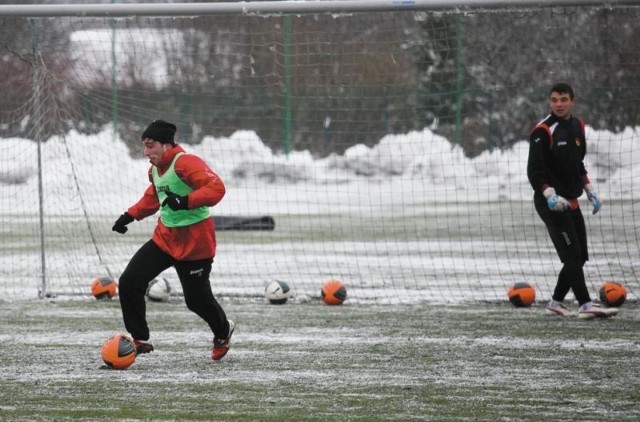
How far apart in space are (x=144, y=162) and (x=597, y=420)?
11210mm

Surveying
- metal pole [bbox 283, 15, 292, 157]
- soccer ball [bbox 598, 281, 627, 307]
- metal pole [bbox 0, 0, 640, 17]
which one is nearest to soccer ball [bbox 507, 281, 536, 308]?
soccer ball [bbox 598, 281, 627, 307]

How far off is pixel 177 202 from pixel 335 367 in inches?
59.0

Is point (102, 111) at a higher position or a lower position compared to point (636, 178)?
higher

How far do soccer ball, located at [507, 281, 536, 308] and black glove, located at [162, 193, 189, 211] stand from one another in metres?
4.21

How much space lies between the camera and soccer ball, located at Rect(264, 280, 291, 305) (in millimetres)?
10789

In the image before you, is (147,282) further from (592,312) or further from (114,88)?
(114,88)

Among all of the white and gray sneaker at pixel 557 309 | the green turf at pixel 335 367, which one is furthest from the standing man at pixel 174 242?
the white and gray sneaker at pixel 557 309

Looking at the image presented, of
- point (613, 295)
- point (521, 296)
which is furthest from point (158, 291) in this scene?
point (613, 295)

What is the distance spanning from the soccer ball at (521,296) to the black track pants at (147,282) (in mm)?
3609

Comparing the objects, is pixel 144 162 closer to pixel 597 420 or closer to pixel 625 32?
pixel 625 32

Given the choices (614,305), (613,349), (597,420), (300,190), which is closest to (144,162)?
(300,190)

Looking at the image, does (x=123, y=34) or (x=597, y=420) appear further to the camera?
(x=123, y=34)

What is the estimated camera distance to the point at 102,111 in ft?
44.0

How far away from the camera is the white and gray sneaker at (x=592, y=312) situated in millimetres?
9461
